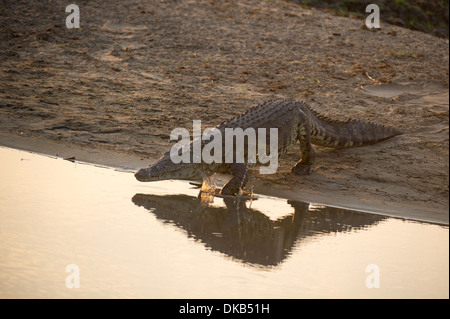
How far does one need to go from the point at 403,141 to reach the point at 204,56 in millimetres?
5125

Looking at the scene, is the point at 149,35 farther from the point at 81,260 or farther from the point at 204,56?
the point at 81,260

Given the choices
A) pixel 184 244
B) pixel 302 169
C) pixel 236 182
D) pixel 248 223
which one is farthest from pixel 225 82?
pixel 184 244

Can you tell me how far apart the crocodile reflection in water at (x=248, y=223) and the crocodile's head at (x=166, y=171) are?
9.8 inches

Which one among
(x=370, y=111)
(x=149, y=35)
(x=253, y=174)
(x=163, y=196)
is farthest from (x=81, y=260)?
(x=149, y=35)

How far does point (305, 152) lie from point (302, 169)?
0.82 feet

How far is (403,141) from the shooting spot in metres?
9.54

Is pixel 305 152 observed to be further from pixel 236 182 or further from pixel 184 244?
pixel 184 244

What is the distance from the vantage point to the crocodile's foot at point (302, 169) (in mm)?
8789

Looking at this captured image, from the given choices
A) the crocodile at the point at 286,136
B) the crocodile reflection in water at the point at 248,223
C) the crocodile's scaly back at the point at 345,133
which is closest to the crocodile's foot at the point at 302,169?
the crocodile at the point at 286,136

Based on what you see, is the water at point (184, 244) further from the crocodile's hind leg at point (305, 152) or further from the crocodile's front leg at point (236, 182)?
the crocodile's hind leg at point (305, 152)

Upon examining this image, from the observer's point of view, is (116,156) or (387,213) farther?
(116,156)

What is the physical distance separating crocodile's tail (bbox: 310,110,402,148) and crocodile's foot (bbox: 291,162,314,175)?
22.8 inches

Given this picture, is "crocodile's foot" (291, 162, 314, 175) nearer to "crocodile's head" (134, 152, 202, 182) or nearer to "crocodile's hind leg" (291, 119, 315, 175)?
"crocodile's hind leg" (291, 119, 315, 175)

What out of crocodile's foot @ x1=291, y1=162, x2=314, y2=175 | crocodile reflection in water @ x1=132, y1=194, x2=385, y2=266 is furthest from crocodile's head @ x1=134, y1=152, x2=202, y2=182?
crocodile's foot @ x1=291, y1=162, x2=314, y2=175
